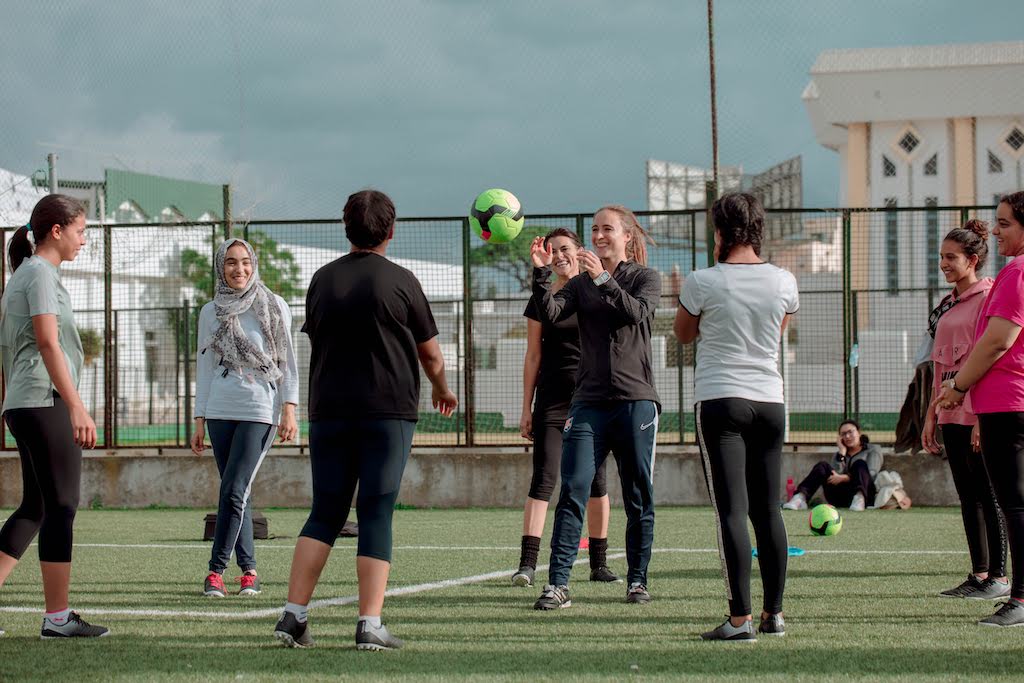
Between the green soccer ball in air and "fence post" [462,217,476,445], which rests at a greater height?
"fence post" [462,217,476,445]

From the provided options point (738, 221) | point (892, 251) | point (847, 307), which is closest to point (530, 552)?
point (738, 221)

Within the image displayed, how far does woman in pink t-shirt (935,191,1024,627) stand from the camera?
5.53 metres

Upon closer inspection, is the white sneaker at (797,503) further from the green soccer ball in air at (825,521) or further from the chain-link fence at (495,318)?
the green soccer ball in air at (825,521)

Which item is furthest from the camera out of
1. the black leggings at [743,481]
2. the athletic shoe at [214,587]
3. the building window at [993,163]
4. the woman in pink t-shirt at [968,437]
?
the building window at [993,163]

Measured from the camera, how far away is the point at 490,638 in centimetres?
532

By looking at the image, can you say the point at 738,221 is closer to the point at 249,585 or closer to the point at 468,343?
the point at 249,585

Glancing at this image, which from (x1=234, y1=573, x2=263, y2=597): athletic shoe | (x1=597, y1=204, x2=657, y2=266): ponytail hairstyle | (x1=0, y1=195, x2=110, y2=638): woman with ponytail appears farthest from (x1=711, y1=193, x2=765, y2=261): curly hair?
(x1=234, y1=573, x2=263, y2=597): athletic shoe

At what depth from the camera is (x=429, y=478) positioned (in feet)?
45.6

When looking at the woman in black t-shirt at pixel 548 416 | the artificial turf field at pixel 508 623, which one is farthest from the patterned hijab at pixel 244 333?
the woman in black t-shirt at pixel 548 416

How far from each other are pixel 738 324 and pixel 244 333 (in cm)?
309

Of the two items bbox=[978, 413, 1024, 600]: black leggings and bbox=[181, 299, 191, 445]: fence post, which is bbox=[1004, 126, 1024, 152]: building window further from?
bbox=[978, 413, 1024, 600]: black leggings

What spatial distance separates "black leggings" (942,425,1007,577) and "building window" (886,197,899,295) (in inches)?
309

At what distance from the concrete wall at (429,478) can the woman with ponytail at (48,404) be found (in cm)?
844

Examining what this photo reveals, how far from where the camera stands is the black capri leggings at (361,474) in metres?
4.95
